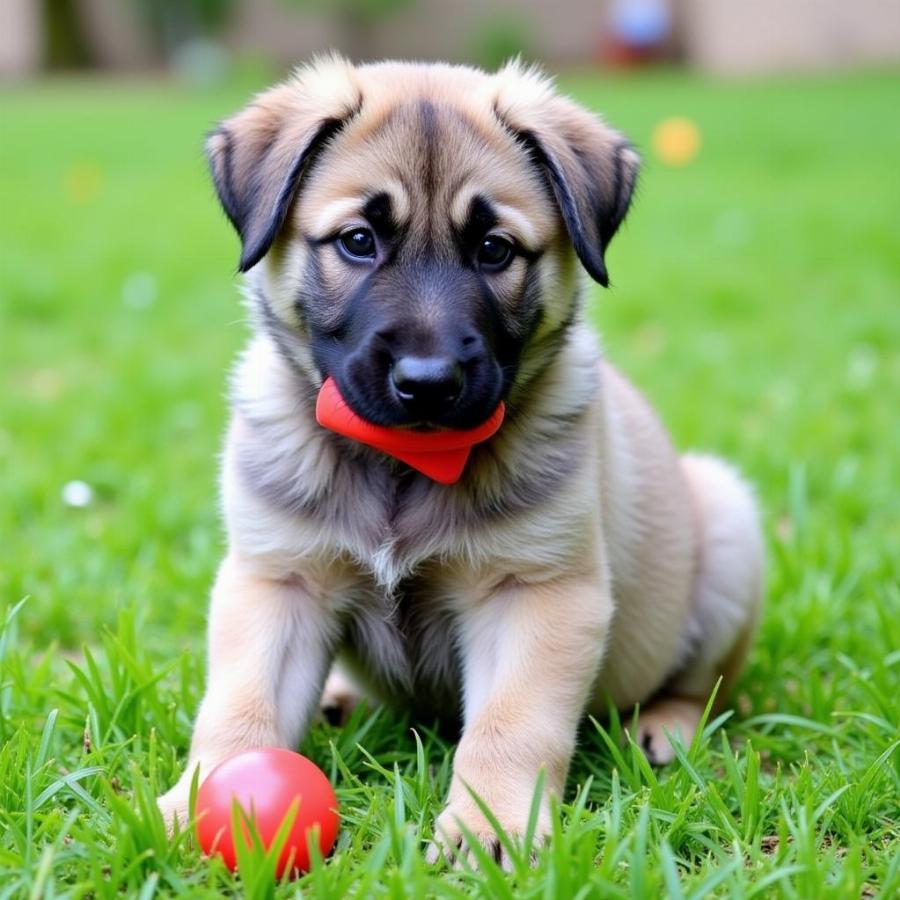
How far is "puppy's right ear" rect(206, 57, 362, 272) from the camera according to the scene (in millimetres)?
2873

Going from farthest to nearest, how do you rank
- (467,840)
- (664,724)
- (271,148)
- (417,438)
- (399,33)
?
(399,33) < (664,724) < (271,148) < (417,438) < (467,840)

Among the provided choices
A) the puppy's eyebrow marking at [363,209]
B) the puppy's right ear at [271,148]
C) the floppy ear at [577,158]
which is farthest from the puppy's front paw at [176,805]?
the floppy ear at [577,158]

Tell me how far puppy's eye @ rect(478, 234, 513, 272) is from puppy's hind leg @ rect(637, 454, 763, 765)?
3.67ft

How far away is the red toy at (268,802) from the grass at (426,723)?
54mm

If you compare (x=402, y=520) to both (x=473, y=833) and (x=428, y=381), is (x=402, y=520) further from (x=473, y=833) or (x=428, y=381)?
(x=473, y=833)

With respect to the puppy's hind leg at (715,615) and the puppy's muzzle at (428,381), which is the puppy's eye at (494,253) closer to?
the puppy's muzzle at (428,381)

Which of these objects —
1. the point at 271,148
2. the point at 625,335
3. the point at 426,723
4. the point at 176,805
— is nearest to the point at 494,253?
the point at 271,148

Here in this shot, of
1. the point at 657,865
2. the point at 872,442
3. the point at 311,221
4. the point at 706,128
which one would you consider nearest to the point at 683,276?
the point at 872,442

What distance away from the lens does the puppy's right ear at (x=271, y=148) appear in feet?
9.43

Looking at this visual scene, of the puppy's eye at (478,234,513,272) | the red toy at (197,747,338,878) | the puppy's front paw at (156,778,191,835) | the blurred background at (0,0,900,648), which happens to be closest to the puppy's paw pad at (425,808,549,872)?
the red toy at (197,747,338,878)

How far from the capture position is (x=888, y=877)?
7.47 ft

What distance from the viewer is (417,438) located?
2.81 meters

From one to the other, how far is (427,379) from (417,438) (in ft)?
0.83

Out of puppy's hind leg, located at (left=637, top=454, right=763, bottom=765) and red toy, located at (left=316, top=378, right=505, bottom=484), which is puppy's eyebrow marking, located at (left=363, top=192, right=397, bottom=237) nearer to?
red toy, located at (left=316, top=378, right=505, bottom=484)
